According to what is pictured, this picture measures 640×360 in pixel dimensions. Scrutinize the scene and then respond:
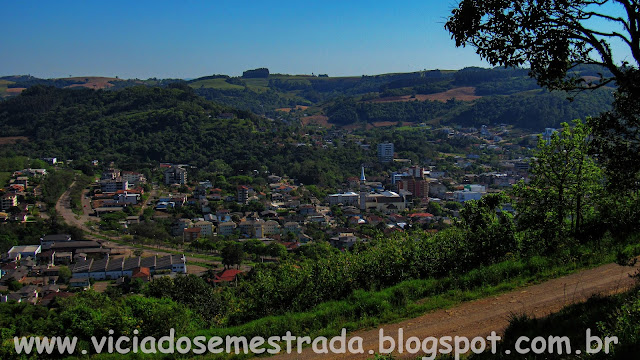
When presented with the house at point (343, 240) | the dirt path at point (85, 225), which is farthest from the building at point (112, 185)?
the house at point (343, 240)

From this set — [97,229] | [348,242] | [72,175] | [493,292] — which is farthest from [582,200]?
[72,175]

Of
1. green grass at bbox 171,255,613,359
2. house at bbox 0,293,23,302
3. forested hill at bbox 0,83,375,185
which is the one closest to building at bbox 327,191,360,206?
forested hill at bbox 0,83,375,185

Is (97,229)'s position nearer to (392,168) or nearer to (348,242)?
(348,242)

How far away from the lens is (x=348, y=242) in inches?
926

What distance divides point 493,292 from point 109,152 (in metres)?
47.6

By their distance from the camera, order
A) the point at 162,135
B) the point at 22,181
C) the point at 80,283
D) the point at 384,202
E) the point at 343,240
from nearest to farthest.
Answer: the point at 80,283 → the point at 343,240 → the point at 22,181 → the point at 384,202 → the point at 162,135

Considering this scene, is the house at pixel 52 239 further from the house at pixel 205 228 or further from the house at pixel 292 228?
the house at pixel 292 228

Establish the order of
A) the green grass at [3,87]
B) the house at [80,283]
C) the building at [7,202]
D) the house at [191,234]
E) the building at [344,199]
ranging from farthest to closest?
1. the green grass at [3,87]
2. the building at [344,199]
3. the building at [7,202]
4. the house at [191,234]
5. the house at [80,283]

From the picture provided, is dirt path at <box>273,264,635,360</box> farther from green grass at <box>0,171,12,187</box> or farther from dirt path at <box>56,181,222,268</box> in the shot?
green grass at <box>0,171,12,187</box>

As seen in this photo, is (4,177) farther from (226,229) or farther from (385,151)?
(385,151)

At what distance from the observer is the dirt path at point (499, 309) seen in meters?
4.05

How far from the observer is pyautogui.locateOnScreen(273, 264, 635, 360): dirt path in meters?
4.05

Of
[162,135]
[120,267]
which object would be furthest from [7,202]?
[162,135]

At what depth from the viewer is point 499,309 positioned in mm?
4383
